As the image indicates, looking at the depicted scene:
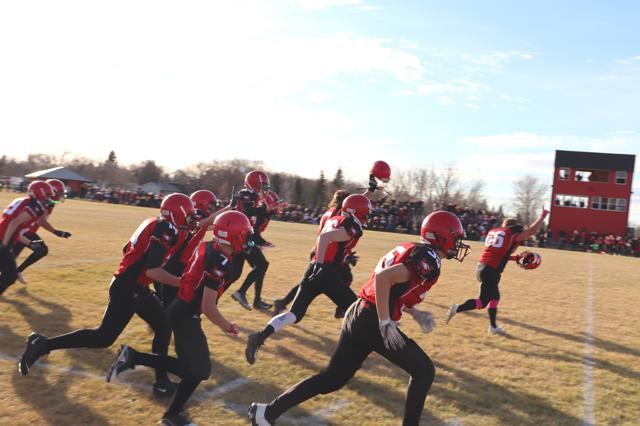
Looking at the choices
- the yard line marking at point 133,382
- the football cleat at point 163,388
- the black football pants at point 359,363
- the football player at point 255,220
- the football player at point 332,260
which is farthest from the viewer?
the football player at point 255,220

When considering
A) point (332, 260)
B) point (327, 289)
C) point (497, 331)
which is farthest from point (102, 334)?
point (497, 331)

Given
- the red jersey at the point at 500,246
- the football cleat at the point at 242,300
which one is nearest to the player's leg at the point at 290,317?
the football cleat at the point at 242,300

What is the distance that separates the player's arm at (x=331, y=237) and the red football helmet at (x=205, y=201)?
1.71 metres

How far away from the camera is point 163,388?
4.48 meters

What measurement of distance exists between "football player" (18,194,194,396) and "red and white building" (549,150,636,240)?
2183 inches

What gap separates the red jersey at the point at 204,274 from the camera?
3932 millimetres

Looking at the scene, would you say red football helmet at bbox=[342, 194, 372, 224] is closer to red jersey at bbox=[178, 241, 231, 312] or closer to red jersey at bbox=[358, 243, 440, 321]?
red jersey at bbox=[358, 243, 440, 321]

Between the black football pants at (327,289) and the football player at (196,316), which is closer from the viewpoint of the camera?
the football player at (196,316)

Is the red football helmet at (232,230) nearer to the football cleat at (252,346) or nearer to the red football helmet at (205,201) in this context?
the football cleat at (252,346)

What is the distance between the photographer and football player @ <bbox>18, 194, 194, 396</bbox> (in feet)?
14.3

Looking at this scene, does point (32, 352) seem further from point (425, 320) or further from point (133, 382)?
point (425, 320)

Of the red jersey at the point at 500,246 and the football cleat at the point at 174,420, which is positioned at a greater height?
the red jersey at the point at 500,246

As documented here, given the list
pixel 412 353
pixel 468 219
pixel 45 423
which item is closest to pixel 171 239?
pixel 45 423

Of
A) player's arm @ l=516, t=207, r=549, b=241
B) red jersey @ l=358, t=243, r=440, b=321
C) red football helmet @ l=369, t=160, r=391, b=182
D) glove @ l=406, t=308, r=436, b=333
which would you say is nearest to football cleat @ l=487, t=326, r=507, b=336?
Answer: player's arm @ l=516, t=207, r=549, b=241
